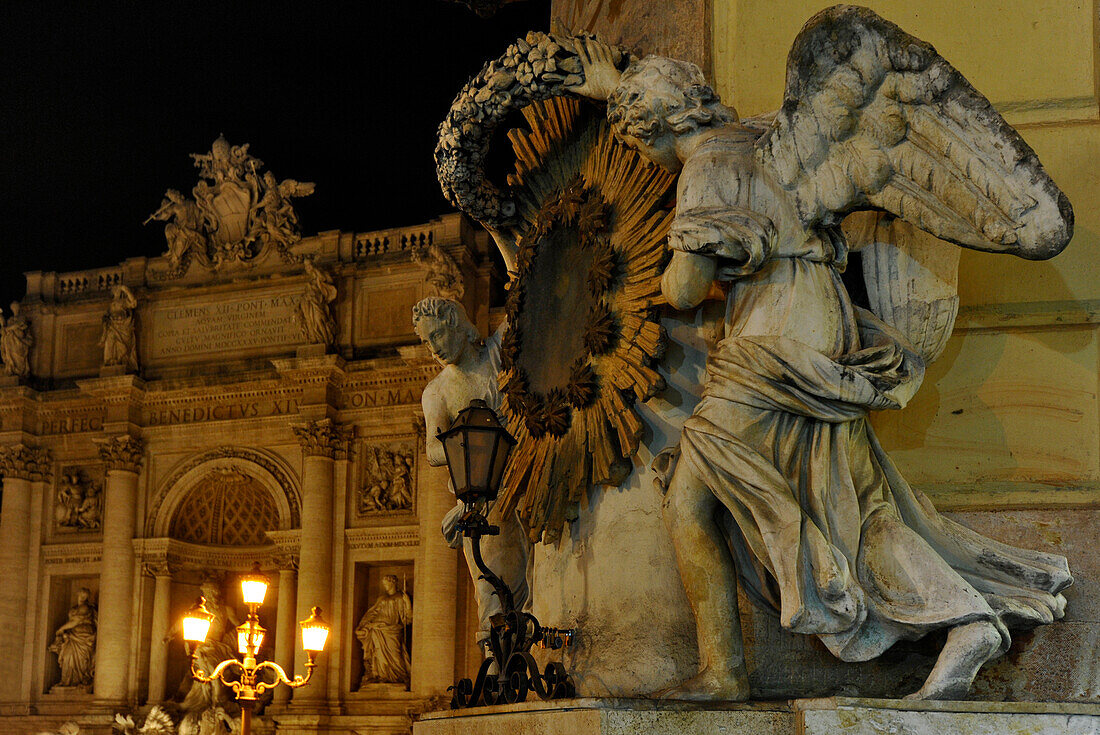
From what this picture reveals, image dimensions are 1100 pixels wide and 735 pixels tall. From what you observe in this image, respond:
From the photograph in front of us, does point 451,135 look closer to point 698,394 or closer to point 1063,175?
point 698,394

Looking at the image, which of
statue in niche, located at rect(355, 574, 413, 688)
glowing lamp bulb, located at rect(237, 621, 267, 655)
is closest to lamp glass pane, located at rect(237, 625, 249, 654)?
glowing lamp bulb, located at rect(237, 621, 267, 655)

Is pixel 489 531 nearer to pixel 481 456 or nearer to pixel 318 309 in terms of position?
pixel 481 456

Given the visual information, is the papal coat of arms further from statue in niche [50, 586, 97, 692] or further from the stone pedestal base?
the stone pedestal base

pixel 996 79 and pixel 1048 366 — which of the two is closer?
pixel 1048 366

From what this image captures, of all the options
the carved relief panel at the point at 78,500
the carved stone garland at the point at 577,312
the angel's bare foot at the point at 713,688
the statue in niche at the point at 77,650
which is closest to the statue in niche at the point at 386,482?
the carved relief panel at the point at 78,500

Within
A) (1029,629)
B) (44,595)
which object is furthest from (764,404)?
(44,595)

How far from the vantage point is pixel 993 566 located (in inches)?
131

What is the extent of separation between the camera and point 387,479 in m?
19.9

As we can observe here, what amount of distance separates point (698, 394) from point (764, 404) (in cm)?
54

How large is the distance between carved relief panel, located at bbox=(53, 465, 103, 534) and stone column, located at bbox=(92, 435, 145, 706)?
0.40 meters

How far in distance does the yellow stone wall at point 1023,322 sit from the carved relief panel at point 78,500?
20032 mm

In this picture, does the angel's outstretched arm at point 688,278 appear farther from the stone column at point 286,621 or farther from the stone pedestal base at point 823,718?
the stone column at point 286,621

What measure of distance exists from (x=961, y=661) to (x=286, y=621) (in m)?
17.7

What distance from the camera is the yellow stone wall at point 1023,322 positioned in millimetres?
3693
